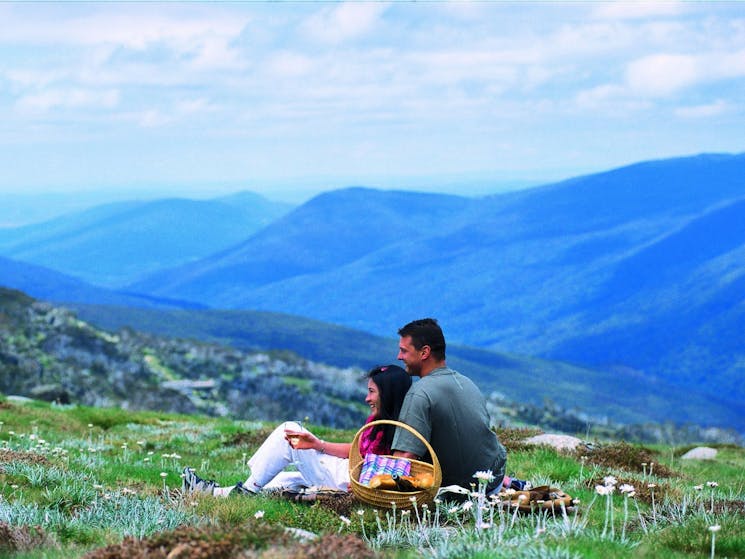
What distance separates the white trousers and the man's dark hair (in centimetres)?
211

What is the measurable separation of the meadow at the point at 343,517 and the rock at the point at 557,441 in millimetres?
725

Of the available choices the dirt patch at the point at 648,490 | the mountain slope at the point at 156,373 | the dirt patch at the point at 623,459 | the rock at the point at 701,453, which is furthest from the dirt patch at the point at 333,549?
the mountain slope at the point at 156,373

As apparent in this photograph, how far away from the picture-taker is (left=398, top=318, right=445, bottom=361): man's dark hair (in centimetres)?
1094

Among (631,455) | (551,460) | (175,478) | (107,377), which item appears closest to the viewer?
(175,478)

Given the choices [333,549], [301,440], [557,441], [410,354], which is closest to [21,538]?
[333,549]

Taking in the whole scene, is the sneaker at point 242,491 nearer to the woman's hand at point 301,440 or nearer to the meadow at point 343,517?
the meadow at point 343,517

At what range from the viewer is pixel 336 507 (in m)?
11.2

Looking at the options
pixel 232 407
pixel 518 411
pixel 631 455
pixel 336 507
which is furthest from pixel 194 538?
pixel 518 411

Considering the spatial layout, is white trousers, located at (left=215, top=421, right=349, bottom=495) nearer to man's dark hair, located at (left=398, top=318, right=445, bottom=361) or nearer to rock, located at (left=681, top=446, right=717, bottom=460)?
man's dark hair, located at (left=398, top=318, right=445, bottom=361)

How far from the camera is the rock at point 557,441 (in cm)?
1878

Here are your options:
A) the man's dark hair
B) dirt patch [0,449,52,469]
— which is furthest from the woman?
Answer: dirt patch [0,449,52,469]

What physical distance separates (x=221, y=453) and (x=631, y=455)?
24.9 feet

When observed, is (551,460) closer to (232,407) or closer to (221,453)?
(221,453)

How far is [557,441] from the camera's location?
1944cm
